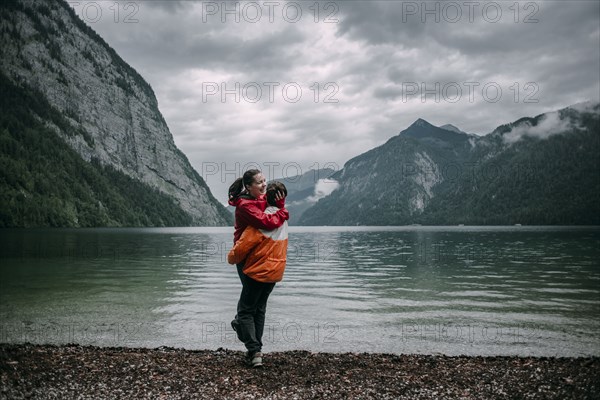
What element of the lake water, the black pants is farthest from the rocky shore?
the lake water

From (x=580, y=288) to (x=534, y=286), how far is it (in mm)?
2351

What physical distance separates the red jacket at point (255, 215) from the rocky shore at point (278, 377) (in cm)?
267

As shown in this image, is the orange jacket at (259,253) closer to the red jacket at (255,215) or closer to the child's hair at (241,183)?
the red jacket at (255,215)

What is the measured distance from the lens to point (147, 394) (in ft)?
22.0

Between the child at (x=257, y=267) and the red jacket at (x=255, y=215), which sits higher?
the red jacket at (x=255, y=215)

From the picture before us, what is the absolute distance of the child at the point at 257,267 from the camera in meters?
8.16

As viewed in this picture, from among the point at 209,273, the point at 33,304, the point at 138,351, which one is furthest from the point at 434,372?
the point at 209,273

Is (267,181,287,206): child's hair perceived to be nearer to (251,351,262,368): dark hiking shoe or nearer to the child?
the child

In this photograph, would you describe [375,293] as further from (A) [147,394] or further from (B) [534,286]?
(A) [147,394]

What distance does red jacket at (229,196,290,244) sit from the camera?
803cm

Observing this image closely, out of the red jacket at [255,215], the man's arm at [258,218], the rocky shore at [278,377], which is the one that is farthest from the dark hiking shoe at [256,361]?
the man's arm at [258,218]

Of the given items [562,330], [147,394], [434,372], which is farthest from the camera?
[562,330]

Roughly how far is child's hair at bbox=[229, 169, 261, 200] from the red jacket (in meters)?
0.27

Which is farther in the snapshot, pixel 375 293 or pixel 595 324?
pixel 375 293
